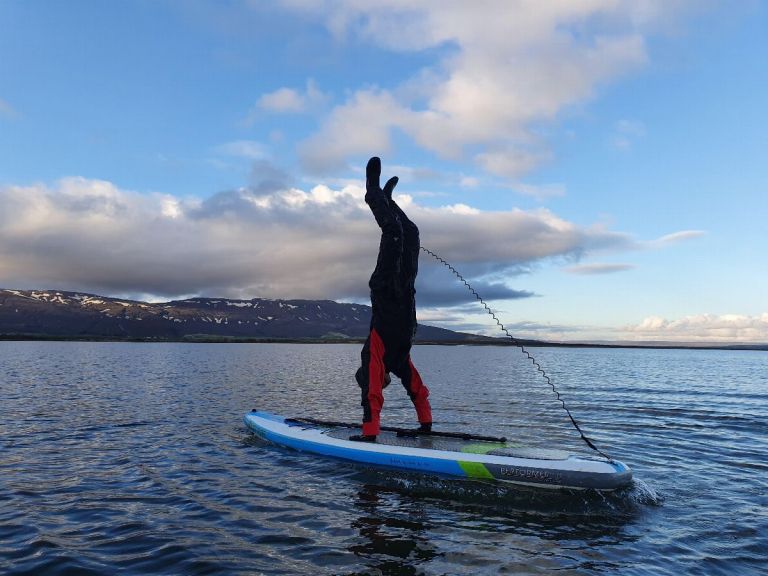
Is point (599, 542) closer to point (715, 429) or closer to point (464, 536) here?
point (464, 536)

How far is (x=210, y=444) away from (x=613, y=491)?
1132cm

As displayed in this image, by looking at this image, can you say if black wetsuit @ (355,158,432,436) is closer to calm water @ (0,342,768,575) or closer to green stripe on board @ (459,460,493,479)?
calm water @ (0,342,768,575)

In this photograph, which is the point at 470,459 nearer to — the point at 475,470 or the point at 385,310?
the point at 475,470

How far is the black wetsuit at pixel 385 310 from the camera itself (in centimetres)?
1319

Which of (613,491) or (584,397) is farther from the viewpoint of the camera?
(584,397)

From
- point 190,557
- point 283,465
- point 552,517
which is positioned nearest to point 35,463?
point 283,465

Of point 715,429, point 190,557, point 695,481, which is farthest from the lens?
point 715,429

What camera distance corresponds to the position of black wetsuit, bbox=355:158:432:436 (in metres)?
13.2

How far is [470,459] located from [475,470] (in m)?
0.26

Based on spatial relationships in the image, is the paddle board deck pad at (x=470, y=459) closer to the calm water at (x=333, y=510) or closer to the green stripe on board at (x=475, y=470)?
the green stripe on board at (x=475, y=470)

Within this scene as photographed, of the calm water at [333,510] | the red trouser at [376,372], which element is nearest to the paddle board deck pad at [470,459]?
the calm water at [333,510]

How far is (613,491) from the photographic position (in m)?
10.4

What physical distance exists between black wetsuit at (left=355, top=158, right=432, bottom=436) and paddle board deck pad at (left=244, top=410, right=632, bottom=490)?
30.3 inches

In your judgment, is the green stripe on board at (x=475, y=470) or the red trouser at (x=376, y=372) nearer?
the green stripe on board at (x=475, y=470)
